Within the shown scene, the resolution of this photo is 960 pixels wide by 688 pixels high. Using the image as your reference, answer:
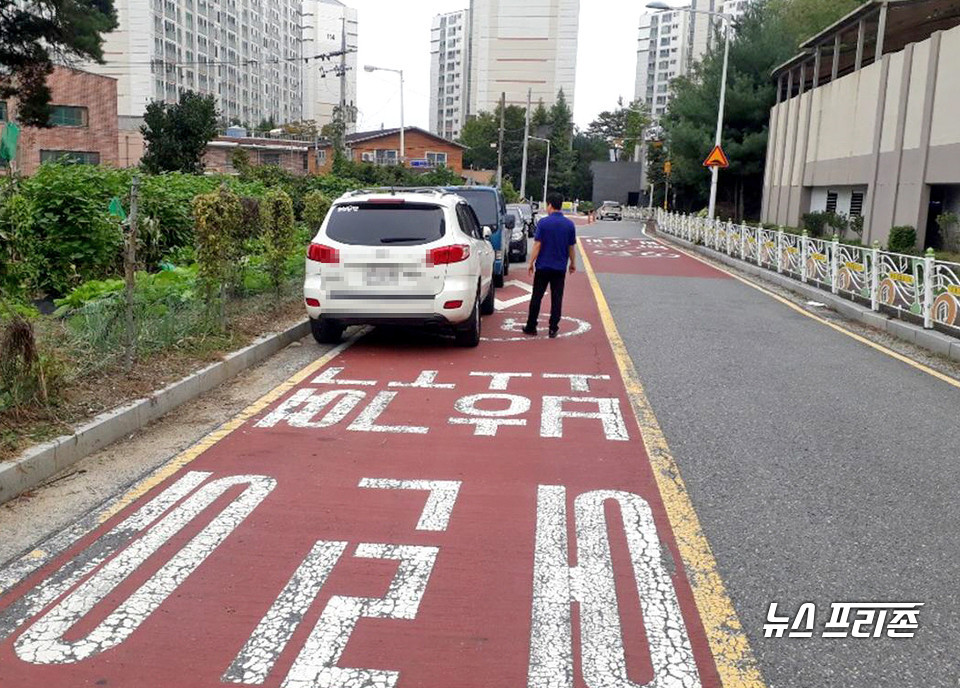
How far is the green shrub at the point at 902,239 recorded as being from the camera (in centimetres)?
2027

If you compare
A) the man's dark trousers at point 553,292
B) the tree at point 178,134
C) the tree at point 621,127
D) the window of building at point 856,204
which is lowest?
the man's dark trousers at point 553,292

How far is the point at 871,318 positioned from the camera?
13219mm

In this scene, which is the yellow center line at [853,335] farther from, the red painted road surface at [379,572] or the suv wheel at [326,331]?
the suv wheel at [326,331]

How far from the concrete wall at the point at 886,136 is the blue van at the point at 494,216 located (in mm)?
10117

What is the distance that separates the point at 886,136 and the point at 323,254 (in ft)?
63.1

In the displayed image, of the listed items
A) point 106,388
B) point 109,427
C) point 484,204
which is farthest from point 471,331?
point 484,204

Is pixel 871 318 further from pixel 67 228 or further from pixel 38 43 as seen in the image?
pixel 38 43

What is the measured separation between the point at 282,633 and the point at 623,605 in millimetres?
1477

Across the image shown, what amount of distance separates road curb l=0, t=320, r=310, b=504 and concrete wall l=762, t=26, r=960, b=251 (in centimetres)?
1722

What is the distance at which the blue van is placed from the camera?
16.9 metres

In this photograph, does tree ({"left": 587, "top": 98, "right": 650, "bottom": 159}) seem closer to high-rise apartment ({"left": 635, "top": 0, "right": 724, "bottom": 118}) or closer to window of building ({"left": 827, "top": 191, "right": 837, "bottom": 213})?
high-rise apartment ({"left": 635, "top": 0, "right": 724, "bottom": 118})

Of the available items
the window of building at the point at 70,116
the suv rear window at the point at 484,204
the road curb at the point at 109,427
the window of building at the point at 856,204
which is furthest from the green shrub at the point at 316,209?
Result: the window of building at the point at 70,116

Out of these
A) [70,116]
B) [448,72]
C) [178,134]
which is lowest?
[178,134]

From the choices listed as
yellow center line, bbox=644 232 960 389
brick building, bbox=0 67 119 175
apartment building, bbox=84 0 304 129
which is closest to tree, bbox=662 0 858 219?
yellow center line, bbox=644 232 960 389
